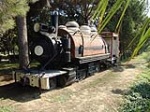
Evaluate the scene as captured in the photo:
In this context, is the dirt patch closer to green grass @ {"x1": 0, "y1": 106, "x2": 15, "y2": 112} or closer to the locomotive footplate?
green grass @ {"x1": 0, "y1": 106, "x2": 15, "y2": 112}

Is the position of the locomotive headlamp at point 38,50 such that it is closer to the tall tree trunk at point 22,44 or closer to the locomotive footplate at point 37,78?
the locomotive footplate at point 37,78

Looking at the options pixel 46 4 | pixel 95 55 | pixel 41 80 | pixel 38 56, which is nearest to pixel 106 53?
pixel 95 55

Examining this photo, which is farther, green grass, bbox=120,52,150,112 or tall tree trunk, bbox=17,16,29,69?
tall tree trunk, bbox=17,16,29,69

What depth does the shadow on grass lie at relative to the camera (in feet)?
32.6

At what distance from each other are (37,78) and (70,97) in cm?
135

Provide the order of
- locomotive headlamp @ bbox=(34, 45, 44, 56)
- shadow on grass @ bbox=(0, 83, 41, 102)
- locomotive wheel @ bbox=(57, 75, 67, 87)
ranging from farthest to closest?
locomotive wheel @ bbox=(57, 75, 67, 87) → locomotive headlamp @ bbox=(34, 45, 44, 56) → shadow on grass @ bbox=(0, 83, 41, 102)

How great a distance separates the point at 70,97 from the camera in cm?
1041

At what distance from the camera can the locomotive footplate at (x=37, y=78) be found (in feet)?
33.3

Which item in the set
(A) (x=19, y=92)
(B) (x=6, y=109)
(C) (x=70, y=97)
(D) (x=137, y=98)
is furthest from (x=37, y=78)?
(D) (x=137, y=98)

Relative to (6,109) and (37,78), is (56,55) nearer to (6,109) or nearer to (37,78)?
(37,78)

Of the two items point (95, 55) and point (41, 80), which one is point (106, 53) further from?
point (41, 80)

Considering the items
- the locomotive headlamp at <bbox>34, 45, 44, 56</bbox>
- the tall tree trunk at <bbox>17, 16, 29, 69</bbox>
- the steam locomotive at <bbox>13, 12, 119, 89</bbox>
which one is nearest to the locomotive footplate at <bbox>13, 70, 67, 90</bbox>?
the steam locomotive at <bbox>13, 12, 119, 89</bbox>

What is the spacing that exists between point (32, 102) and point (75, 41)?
3.74 meters

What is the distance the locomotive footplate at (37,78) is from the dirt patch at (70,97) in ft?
1.25
